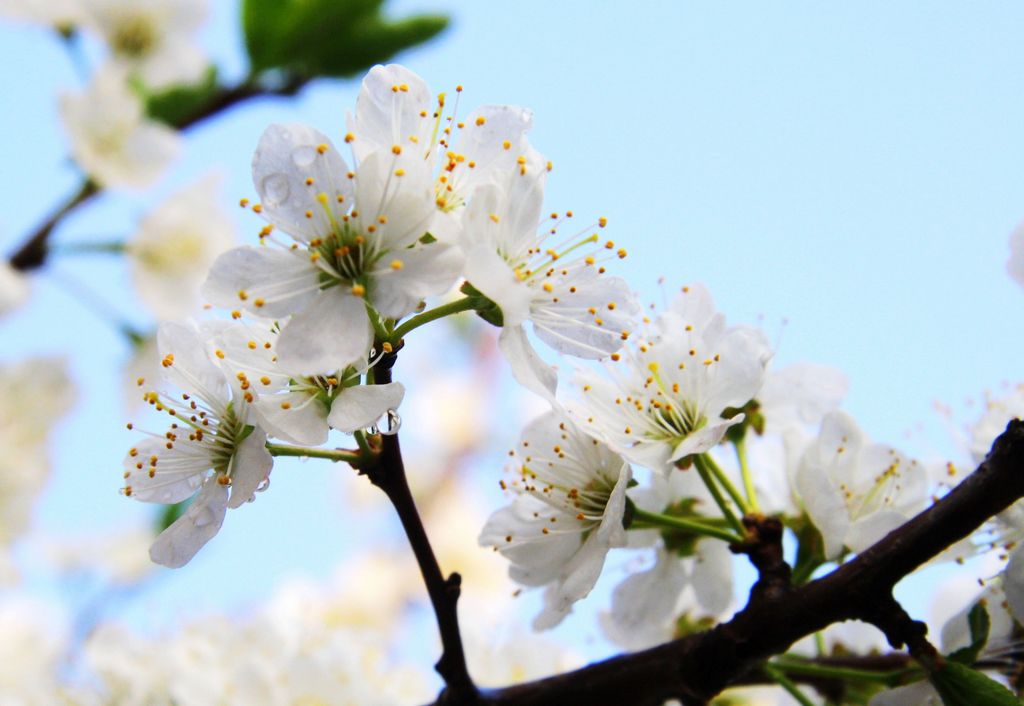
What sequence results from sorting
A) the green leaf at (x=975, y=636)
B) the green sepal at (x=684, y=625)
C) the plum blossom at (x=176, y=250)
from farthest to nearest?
the plum blossom at (x=176, y=250)
the green sepal at (x=684, y=625)
the green leaf at (x=975, y=636)

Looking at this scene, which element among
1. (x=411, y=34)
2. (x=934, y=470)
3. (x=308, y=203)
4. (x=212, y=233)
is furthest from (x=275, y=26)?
(x=934, y=470)

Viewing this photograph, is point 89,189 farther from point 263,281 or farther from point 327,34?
point 263,281

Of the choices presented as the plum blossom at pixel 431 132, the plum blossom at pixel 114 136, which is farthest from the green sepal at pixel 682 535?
the plum blossom at pixel 114 136

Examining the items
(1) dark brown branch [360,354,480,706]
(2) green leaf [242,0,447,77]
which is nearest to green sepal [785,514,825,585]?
(1) dark brown branch [360,354,480,706]

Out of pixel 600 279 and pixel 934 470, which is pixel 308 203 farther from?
pixel 934 470

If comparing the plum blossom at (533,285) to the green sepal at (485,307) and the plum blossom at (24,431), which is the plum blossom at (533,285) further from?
the plum blossom at (24,431)
